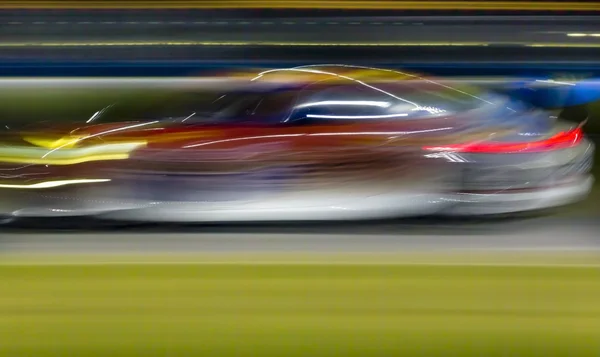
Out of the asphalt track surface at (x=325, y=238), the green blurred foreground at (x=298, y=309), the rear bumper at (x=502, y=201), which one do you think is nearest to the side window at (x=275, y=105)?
the asphalt track surface at (x=325, y=238)

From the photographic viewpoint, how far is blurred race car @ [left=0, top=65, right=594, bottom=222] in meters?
5.36

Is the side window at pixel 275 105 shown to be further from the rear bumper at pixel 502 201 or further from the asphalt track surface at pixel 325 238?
the rear bumper at pixel 502 201

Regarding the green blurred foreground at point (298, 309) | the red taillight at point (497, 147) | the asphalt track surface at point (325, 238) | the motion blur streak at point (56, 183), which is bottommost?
the green blurred foreground at point (298, 309)

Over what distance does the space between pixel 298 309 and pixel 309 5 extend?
13.9 meters

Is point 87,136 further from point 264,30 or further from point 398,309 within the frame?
point 264,30

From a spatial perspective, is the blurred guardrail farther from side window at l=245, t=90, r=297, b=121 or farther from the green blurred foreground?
the green blurred foreground

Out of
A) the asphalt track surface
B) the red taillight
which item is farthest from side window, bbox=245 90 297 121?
the red taillight

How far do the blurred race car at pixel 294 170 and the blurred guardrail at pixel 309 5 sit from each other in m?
11.3

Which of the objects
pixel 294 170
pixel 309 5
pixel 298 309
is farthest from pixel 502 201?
pixel 309 5

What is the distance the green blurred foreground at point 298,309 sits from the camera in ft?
11.1

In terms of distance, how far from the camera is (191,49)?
13773 mm

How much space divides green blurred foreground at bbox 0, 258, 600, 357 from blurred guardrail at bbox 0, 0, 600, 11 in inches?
501

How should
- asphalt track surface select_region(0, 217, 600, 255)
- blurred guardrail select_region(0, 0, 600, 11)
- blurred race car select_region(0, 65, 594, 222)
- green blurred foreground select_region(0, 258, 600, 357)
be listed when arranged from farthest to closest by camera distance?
blurred guardrail select_region(0, 0, 600, 11) → blurred race car select_region(0, 65, 594, 222) → asphalt track surface select_region(0, 217, 600, 255) → green blurred foreground select_region(0, 258, 600, 357)

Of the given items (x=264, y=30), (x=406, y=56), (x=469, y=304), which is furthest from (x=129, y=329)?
(x=264, y=30)
